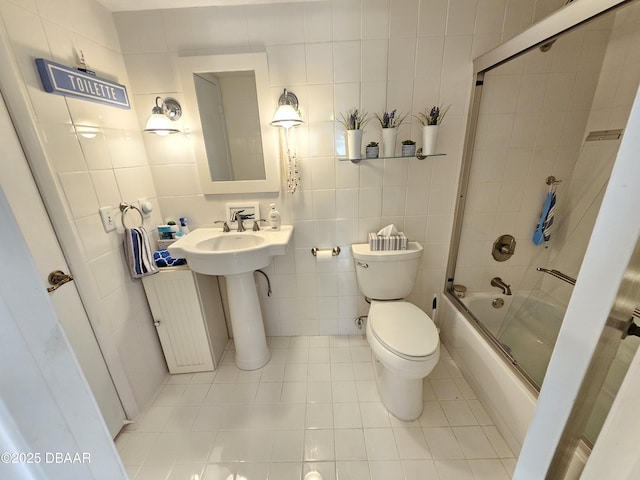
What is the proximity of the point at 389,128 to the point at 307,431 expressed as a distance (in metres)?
1.63

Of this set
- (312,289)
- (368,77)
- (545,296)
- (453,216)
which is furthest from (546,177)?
(312,289)

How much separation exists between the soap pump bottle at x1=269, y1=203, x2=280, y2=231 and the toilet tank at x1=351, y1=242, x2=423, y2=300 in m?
0.49

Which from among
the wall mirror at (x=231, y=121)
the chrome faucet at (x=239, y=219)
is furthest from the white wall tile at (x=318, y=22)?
the chrome faucet at (x=239, y=219)

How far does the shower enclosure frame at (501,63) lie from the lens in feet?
2.80

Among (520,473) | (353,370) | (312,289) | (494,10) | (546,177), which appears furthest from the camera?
(312,289)

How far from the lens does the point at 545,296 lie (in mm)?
1574

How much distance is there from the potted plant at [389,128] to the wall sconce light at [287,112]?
457 millimetres

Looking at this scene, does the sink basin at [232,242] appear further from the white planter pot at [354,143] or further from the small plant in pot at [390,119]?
the small plant in pot at [390,119]

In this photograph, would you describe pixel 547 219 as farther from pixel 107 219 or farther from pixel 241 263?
pixel 107 219

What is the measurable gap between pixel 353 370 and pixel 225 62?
194 centimetres

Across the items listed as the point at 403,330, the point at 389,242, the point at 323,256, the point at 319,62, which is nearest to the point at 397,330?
the point at 403,330

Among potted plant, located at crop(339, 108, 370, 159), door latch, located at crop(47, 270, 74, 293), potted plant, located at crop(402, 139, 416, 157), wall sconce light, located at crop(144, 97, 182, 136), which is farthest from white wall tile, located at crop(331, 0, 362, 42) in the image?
door latch, located at crop(47, 270, 74, 293)

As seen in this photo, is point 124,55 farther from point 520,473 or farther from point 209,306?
point 520,473

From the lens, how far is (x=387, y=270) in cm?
153
